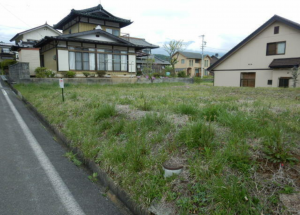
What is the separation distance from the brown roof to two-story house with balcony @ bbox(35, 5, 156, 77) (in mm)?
12011

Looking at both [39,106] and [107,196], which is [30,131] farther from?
[107,196]

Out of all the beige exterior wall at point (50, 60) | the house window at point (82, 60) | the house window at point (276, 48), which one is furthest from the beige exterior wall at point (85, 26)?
the house window at point (276, 48)

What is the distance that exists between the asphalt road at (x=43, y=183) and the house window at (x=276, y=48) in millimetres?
19430

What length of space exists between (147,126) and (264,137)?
5.80 ft

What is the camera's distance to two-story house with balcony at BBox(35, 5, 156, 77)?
16781mm

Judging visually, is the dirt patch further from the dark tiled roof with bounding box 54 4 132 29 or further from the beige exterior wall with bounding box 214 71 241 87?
the beige exterior wall with bounding box 214 71 241 87

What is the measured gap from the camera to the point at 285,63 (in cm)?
1678

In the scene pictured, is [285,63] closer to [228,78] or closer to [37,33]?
[228,78]

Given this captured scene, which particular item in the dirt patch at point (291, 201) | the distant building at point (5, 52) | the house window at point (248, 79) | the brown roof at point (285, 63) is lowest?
the dirt patch at point (291, 201)

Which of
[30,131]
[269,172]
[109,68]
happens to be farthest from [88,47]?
[269,172]

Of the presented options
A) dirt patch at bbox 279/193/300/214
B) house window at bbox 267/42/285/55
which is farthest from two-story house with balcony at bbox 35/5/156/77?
dirt patch at bbox 279/193/300/214

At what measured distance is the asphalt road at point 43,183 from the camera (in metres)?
2.32

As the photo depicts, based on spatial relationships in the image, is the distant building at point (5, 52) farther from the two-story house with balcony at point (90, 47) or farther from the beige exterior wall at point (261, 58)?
the beige exterior wall at point (261, 58)

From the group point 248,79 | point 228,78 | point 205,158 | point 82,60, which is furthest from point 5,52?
point 205,158
